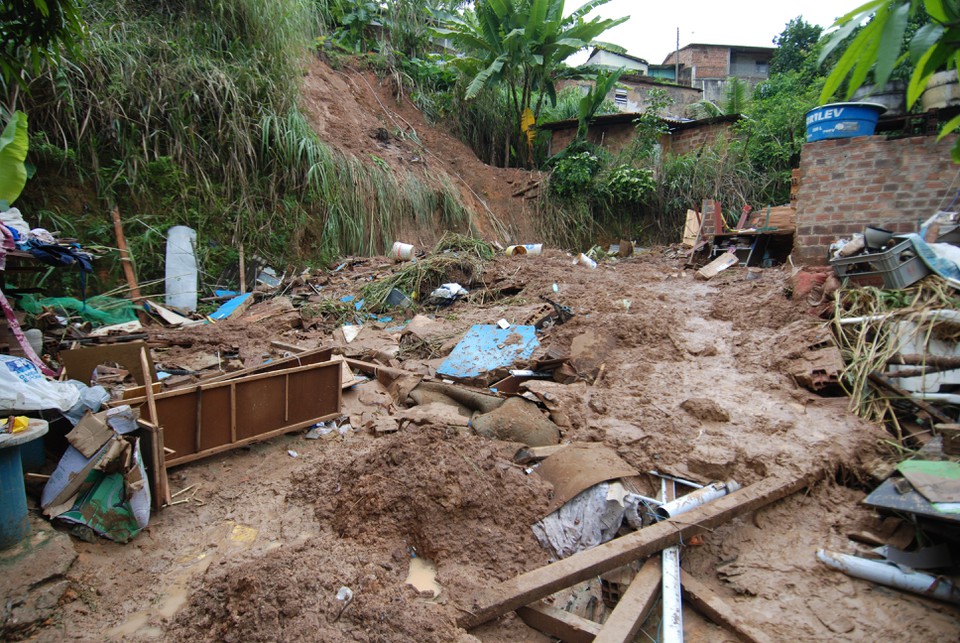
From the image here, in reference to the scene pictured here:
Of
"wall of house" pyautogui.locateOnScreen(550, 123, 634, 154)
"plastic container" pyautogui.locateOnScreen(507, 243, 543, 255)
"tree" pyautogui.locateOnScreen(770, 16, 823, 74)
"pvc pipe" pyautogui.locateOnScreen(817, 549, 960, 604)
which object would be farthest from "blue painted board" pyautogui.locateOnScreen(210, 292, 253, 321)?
"tree" pyautogui.locateOnScreen(770, 16, 823, 74)

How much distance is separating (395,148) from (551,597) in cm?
1045

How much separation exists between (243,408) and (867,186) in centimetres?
683

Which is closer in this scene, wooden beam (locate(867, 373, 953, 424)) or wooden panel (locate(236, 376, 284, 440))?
wooden beam (locate(867, 373, 953, 424))

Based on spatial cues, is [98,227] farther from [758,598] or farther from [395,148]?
[758,598]

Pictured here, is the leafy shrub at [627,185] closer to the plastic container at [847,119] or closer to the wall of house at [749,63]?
the plastic container at [847,119]

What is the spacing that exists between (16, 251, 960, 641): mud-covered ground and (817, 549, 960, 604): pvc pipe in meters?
0.04

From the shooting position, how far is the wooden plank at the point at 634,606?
216cm

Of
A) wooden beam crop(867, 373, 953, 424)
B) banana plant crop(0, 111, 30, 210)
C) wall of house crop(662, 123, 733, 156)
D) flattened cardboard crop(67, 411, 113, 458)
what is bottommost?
flattened cardboard crop(67, 411, 113, 458)

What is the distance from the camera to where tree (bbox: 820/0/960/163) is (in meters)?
0.86

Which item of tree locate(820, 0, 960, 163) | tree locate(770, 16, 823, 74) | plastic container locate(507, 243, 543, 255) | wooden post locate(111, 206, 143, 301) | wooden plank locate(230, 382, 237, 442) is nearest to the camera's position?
tree locate(820, 0, 960, 163)

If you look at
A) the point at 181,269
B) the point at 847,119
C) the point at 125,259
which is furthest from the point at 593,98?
the point at 125,259

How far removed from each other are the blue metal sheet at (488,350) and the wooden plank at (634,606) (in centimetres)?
263

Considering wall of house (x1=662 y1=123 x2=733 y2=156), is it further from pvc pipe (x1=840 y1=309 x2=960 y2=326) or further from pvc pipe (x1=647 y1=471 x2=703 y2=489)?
pvc pipe (x1=647 y1=471 x2=703 y2=489)

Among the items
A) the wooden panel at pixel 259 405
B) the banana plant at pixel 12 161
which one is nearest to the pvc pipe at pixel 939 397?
the wooden panel at pixel 259 405
